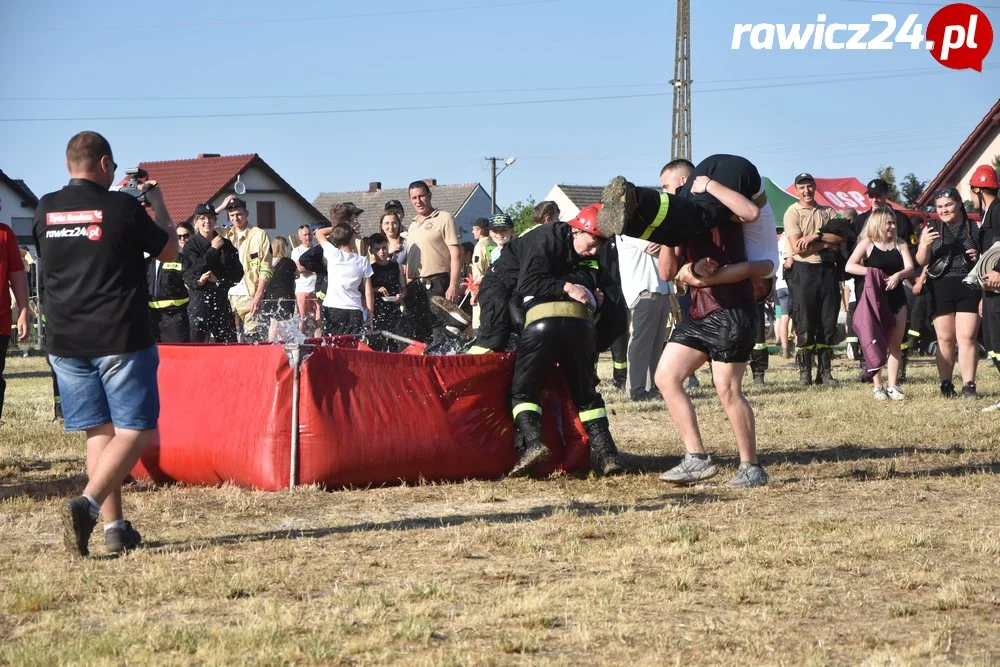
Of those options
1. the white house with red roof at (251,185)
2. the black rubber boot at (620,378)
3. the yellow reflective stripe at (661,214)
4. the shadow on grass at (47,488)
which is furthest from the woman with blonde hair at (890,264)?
the white house with red roof at (251,185)

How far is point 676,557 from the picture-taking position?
18.4ft

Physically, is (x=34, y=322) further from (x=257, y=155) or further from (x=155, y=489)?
(x=257, y=155)

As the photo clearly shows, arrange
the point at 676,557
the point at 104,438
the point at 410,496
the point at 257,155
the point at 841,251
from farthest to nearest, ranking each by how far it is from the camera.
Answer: the point at 257,155 < the point at 841,251 < the point at 410,496 < the point at 104,438 < the point at 676,557

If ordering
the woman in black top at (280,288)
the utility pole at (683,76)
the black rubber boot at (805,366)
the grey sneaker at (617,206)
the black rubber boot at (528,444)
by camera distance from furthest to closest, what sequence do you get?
the utility pole at (683,76), the woman in black top at (280,288), the black rubber boot at (805,366), the black rubber boot at (528,444), the grey sneaker at (617,206)

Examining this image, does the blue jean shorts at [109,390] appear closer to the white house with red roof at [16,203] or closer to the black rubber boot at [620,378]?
the black rubber boot at [620,378]

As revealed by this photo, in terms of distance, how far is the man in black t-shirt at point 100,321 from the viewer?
5848mm

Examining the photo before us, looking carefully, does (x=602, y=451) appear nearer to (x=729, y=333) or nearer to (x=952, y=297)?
(x=729, y=333)

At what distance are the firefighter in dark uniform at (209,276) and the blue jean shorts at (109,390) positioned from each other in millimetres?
6526

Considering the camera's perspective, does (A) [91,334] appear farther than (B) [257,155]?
No

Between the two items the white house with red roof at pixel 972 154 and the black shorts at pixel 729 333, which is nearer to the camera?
the black shorts at pixel 729 333

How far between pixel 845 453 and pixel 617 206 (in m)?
3.38

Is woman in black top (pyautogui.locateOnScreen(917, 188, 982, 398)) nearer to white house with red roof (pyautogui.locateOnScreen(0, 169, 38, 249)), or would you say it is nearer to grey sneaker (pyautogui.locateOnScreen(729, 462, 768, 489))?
grey sneaker (pyautogui.locateOnScreen(729, 462, 768, 489))

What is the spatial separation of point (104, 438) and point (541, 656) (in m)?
2.67

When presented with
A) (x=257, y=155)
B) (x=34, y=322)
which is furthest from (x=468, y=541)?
(x=257, y=155)
